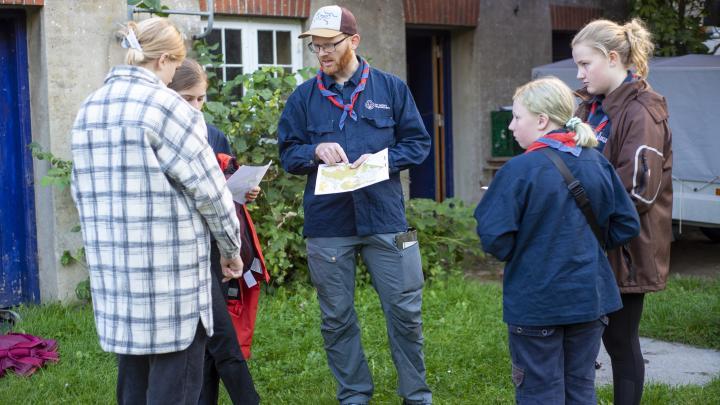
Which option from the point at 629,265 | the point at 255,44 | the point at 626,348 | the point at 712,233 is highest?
the point at 255,44

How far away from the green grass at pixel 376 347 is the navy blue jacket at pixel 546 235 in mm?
1564

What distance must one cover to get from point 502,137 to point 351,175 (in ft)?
21.3

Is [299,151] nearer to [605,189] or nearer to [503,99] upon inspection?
[605,189]

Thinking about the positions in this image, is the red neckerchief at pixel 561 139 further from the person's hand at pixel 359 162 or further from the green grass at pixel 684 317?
the green grass at pixel 684 317

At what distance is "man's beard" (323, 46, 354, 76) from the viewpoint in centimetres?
453

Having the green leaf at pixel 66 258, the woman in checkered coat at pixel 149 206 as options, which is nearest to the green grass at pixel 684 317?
the woman in checkered coat at pixel 149 206

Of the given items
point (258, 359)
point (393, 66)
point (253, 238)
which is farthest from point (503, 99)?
point (253, 238)

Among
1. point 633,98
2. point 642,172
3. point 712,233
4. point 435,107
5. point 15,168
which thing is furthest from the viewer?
point 435,107

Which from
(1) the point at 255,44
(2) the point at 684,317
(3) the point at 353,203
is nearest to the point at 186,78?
(3) the point at 353,203

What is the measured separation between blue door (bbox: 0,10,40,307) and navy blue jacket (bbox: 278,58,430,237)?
3373 millimetres

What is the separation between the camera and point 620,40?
13.2ft

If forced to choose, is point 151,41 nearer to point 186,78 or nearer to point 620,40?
point 186,78

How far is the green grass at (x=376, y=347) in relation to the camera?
502 cm

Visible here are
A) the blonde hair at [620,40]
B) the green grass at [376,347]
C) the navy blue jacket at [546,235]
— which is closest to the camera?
the navy blue jacket at [546,235]
